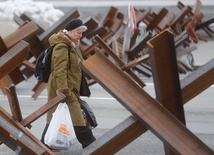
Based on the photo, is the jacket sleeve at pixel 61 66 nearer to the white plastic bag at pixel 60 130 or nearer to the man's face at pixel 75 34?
the man's face at pixel 75 34

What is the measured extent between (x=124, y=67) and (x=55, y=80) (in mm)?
4808

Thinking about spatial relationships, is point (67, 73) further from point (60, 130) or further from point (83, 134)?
point (60, 130)

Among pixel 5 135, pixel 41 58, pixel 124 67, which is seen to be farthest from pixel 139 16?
pixel 5 135

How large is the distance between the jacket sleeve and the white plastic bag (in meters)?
0.40

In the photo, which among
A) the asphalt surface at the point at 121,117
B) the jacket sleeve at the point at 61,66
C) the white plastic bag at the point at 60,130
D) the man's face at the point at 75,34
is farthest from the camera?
the asphalt surface at the point at 121,117

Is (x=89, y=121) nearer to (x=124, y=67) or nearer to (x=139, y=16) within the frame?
(x=124, y=67)

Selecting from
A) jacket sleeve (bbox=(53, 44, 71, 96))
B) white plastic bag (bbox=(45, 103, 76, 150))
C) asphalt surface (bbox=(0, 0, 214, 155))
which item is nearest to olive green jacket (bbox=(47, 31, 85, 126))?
jacket sleeve (bbox=(53, 44, 71, 96))

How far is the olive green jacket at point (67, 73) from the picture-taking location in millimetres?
7328

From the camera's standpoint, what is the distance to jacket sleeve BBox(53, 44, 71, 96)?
7.28 metres

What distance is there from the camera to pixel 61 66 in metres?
7.34

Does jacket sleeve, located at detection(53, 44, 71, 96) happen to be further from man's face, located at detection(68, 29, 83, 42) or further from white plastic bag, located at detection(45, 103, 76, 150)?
white plastic bag, located at detection(45, 103, 76, 150)

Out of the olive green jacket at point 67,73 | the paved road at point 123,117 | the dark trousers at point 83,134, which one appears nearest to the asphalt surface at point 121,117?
the paved road at point 123,117

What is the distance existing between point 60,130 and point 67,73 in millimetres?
822

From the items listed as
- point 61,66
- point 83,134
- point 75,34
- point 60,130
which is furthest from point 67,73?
point 60,130
